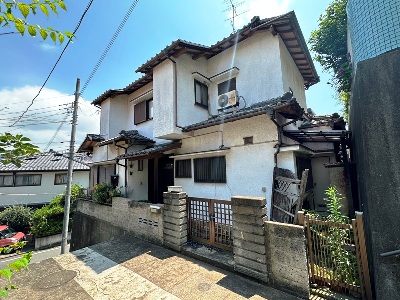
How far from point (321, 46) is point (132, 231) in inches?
509

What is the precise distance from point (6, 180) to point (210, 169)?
27.5 meters

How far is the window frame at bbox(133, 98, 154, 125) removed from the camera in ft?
42.5

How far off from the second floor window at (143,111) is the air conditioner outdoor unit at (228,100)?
4.77 m

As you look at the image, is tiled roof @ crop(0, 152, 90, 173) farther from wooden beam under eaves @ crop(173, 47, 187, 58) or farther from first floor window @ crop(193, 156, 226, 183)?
wooden beam under eaves @ crop(173, 47, 187, 58)

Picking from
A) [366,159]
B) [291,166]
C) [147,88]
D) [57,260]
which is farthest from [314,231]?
[147,88]

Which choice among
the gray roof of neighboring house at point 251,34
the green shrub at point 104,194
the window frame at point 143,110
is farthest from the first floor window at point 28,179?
the gray roof of neighboring house at point 251,34

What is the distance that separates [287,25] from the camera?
8.38m

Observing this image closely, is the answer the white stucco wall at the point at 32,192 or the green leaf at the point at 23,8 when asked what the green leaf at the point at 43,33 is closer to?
the green leaf at the point at 23,8

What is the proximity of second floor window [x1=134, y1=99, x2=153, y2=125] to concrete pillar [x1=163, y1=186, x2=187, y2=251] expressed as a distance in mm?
7447

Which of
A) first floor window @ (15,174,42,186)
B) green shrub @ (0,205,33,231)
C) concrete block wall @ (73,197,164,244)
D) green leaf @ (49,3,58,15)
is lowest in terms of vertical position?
green shrub @ (0,205,33,231)

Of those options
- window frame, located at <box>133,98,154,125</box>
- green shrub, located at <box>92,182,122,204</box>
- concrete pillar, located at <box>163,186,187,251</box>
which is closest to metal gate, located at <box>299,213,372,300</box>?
concrete pillar, located at <box>163,186,187,251</box>

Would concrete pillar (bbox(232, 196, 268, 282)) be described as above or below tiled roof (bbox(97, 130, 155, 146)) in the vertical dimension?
below

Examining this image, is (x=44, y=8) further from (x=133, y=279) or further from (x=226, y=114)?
(x=226, y=114)

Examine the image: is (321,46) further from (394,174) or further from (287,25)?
(394,174)
